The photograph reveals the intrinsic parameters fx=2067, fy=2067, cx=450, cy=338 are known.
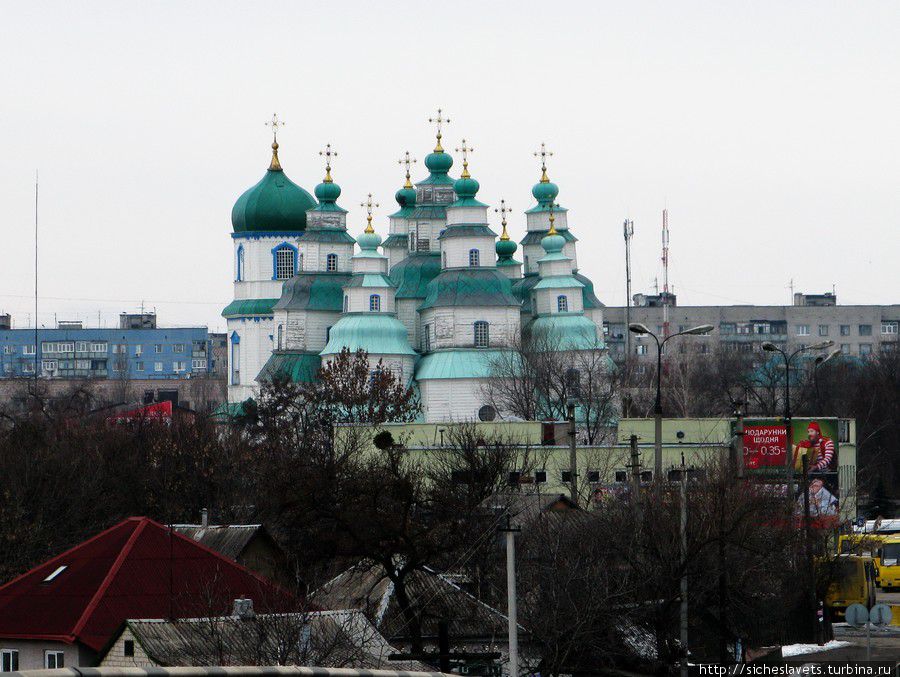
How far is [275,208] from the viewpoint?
9362cm

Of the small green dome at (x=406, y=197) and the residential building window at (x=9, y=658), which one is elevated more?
the small green dome at (x=406, y=197)

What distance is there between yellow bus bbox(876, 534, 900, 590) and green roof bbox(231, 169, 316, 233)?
53269 mm

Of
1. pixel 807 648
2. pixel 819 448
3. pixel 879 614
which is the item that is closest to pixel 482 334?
pixel 819 448

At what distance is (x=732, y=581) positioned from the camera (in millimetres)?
29984

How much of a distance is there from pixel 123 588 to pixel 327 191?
5738 cm

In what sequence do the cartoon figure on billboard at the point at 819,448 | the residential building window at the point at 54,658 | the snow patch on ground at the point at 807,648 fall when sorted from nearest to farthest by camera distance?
the residential building window at the point at 54,658
the snow patch on ground at the point at 807,648
the cartoon figure on billboard at the point at 819,448

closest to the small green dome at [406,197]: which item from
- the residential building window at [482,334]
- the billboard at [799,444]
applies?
the residential building window at [482,334]

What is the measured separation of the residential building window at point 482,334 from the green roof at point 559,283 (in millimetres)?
4057

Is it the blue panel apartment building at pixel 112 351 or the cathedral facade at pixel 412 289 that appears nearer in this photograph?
the cathedral facade at pixel 412 289

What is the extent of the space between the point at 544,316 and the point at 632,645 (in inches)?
2044

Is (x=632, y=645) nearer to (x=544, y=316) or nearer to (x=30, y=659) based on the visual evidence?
(x=30, y=659)

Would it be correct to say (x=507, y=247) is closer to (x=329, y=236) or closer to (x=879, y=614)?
(x=329, y=236)

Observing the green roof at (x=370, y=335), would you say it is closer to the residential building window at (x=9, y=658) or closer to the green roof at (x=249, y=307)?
the green roof at (x=249, y=307)

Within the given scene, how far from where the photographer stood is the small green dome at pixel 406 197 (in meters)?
88.9
